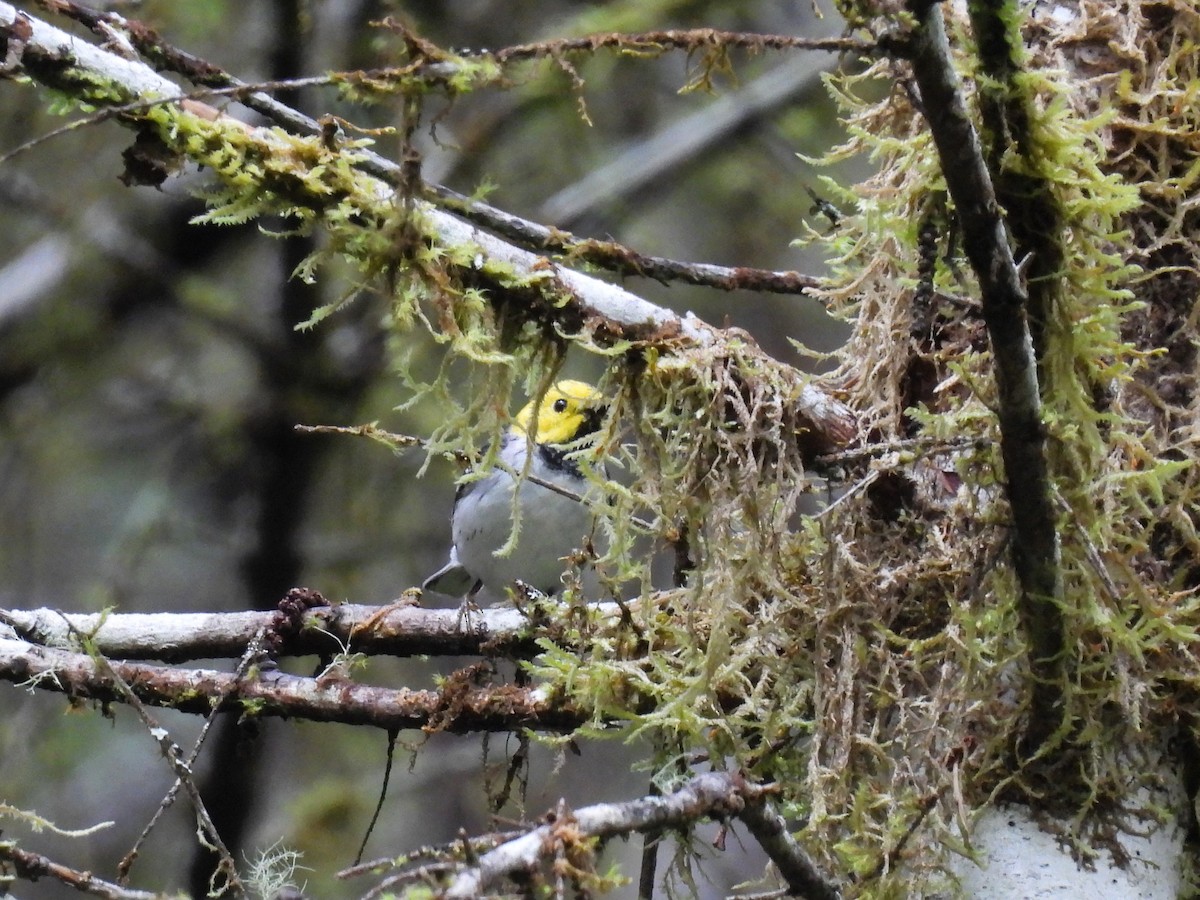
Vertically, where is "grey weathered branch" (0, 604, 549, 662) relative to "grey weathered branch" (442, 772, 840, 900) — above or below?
above

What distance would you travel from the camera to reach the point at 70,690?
2447 millimetres

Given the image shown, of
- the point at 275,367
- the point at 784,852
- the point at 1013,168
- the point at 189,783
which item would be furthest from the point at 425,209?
the point at 275,367

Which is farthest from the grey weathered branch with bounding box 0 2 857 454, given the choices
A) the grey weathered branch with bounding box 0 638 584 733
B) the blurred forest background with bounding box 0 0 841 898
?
the blurred forest background with bounding box 0 0 841 898

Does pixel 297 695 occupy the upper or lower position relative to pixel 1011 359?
lower

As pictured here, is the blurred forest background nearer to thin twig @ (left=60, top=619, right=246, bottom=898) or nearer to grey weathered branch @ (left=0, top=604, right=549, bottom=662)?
grey weathered branch @ (left=0, top=604, right=549, bottom=662)

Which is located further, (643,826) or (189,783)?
(189,783)

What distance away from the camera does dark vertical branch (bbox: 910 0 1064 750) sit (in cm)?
136

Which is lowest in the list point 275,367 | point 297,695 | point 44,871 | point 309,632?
point 44,871

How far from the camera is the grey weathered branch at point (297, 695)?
231 centimetres

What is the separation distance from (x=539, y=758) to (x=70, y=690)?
6.20 m

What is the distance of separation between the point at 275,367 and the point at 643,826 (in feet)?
14.7

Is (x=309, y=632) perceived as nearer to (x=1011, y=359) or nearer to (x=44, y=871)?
(x=44, y=871)

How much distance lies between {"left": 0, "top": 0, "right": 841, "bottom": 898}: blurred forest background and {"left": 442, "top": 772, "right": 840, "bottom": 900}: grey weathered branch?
293 centimetres

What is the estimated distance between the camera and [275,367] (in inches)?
220
